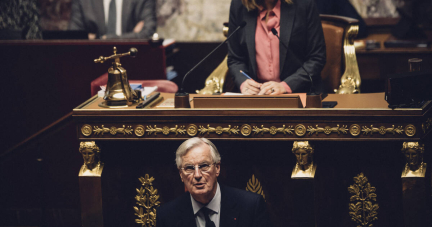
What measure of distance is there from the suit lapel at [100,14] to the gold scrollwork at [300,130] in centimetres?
379

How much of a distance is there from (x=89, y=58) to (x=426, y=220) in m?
2.92

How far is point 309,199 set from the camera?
9.20 feet

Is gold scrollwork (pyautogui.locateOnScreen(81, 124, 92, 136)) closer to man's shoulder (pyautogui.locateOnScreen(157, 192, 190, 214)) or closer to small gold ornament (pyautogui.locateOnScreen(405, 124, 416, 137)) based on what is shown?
man's shoulder (pyautogui.locateOnScreen(157, 192, 190, 214))

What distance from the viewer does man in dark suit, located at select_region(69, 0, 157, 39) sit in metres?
5.98

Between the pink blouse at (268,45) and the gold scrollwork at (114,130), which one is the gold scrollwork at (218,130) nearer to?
the gold scrollwork at (114,130)

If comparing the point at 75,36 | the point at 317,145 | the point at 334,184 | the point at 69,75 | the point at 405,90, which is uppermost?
the point at 75,36

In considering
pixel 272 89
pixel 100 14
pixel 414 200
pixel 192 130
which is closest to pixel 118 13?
pixel 100 14

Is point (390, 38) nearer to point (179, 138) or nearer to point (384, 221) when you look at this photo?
point (384, 221)

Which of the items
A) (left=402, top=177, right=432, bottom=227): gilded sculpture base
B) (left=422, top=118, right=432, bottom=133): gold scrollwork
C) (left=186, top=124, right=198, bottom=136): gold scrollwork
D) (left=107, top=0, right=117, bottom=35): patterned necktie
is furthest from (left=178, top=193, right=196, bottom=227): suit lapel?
(left=107, top=0, right=117, bottom=35): patterned necktie

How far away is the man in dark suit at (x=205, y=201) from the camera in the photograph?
2.31m

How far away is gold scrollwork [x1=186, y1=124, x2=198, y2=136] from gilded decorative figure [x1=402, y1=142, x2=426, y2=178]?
3.35 feet

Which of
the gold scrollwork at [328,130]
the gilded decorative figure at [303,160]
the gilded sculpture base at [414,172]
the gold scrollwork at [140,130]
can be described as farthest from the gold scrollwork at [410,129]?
the gold scrollwork at [140,130]

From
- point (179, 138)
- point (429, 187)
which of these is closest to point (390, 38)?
point (429, 187)

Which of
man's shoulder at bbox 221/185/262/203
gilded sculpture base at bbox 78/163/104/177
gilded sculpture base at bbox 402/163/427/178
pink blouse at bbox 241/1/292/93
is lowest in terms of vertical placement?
man's shoulder at bbox 221/185/262/203
